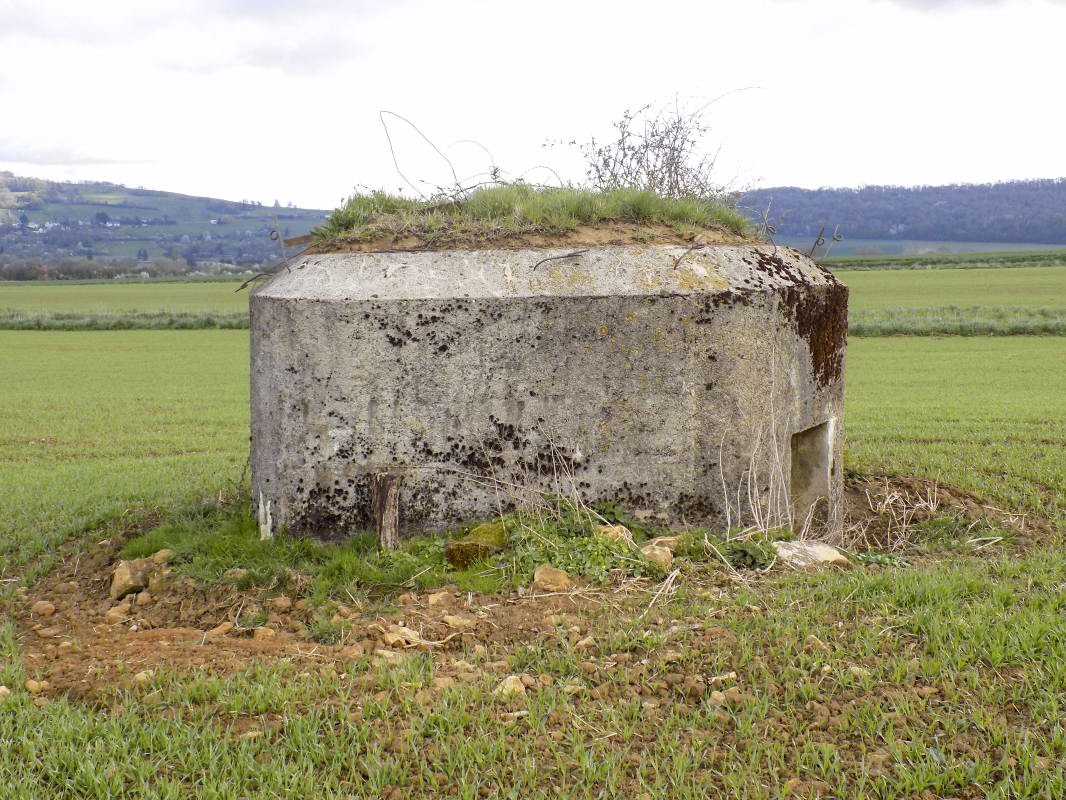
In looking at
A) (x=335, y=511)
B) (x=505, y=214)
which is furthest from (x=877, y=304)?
(x=335, y=511)

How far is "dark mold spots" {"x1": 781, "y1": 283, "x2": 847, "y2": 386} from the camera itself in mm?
6465

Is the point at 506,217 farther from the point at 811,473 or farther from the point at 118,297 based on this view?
the point at 118,297

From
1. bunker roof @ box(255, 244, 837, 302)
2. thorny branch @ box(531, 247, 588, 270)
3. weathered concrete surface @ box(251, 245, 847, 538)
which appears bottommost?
weathered concrete surface @ box(251, 245, 847, 538)

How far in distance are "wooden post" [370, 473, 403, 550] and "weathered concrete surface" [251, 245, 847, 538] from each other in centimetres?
11

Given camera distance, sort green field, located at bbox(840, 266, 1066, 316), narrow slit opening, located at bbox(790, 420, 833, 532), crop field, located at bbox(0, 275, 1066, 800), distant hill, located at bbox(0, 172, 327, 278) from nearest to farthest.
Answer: crop field, located at bbox(0, 275, 1066, 800) → narrow slit opening, located at bbox(790, 420, 833, 532) → green field, located at bbox(840, 266, 1066, 316) → distant hill, located at bbox(0, 172, 327, 278)

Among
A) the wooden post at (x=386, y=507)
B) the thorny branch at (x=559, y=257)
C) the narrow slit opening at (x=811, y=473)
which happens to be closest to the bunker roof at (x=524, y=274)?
the thorny branch at (x=559, y=257)

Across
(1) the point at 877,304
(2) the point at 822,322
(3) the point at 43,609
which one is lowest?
(3) the point at 43,609

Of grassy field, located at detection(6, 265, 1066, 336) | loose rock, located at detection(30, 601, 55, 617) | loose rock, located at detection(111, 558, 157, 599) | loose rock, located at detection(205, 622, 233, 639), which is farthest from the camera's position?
grassy field, located at detection(6, 265, 1066, 336)

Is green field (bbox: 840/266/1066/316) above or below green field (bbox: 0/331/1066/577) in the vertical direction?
above

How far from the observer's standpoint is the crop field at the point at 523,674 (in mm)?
3443

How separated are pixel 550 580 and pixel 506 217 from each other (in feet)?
8.50

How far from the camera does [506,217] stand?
6492 mm

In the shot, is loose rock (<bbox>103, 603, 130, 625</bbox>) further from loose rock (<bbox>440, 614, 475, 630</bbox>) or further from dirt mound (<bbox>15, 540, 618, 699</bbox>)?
loose rock (<bbox>440, 614, 475, 630</bbox>)

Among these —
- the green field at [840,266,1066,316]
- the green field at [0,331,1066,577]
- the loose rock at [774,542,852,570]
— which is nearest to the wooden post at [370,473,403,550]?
the loose rock at [774,542,852,570]
